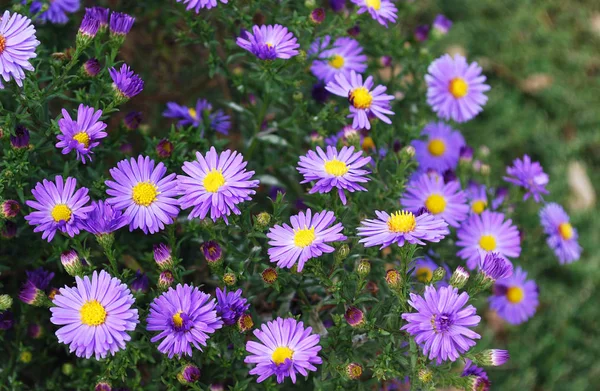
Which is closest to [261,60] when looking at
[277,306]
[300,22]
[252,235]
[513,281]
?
[300,22]

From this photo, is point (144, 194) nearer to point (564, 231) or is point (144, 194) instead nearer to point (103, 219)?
point (103, 219)

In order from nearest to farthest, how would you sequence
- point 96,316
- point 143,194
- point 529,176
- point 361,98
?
point 96,316 < point 143,194 < point 361,98 < point 529,176

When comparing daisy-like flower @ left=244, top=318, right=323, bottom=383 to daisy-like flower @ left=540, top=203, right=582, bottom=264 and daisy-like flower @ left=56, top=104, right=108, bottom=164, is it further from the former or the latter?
daisy-like flower @ left=540, top=203, right=582, bottom=264

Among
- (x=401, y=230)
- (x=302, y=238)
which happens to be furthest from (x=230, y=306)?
(x=401, y=230)

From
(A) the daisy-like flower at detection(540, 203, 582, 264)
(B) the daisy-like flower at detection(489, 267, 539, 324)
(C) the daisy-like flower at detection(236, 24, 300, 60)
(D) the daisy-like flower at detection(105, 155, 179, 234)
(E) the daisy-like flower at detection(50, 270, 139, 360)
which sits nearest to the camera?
(E) the daisy-like flower at detection(50, 270, 139, 360)

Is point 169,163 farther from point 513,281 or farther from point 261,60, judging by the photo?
point 513,281

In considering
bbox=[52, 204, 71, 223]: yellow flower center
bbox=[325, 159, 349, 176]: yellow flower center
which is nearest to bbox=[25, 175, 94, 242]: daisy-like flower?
bbox=[52, 204, 71, 223]: yellow flower center

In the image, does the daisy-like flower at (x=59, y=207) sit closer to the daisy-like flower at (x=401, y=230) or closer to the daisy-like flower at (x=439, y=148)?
the daisy-like flower at (x=401, y=230)
